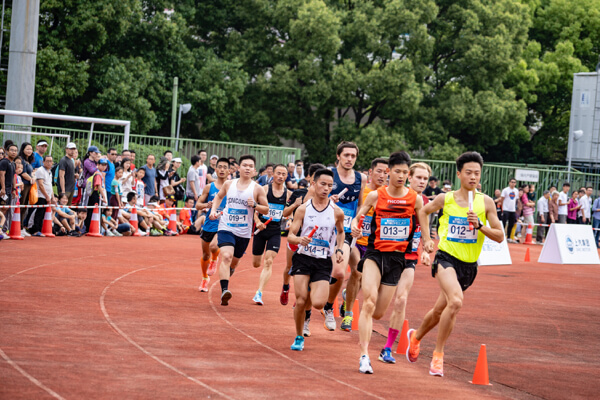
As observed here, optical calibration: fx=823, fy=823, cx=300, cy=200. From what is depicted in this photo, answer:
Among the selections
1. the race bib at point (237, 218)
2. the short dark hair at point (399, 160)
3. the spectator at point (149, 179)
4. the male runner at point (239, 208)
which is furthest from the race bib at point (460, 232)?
the spectator at point (149, 179)

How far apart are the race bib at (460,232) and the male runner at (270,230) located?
373 cm

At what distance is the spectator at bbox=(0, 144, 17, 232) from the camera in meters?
18.1

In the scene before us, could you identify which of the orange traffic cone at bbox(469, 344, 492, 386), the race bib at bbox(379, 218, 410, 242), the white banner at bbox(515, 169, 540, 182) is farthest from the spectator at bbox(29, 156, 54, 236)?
the white banner at bbox(515, 169, 540, 182)

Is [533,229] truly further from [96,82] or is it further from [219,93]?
[96,82]

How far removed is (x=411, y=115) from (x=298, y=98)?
5887 millimetres

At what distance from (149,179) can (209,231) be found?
35.5 ft

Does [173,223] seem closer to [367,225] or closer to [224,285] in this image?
[224,285]

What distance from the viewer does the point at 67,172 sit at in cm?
2062

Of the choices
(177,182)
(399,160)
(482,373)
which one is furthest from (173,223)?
(482,373)

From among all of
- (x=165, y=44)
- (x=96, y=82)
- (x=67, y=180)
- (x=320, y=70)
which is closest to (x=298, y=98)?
(x=320, y=70)

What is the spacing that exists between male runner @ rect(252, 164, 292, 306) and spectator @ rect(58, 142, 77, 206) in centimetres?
853

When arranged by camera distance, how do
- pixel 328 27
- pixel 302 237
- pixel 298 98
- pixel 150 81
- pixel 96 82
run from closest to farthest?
pixel 302 237, pixel 96 82, pixel 150 81, pixel 328 27, pixel 298 98

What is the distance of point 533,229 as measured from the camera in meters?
35.6

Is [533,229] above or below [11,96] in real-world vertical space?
below
